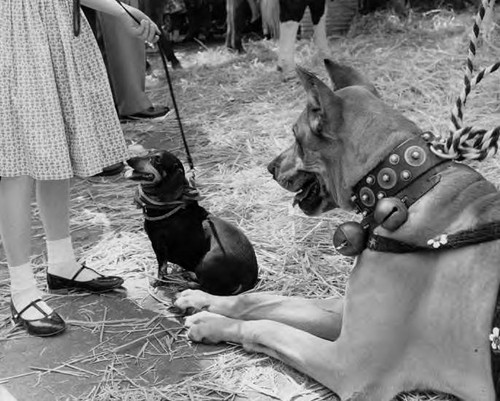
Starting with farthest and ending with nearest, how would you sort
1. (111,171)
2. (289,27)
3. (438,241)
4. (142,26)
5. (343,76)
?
(289,27) → (111,171) → (142,26) → (343,76) → (438,241)

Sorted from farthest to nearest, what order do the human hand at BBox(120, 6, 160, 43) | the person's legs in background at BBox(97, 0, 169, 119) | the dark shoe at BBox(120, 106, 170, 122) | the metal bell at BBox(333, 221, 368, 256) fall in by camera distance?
the dark shoe at BBox(120, 106, 170, 122) → the person's legs in background at BBox(97, 0, 169, 119) → the human hand at BBox(120, 6, 160, 43) → the metal bell at BBox(333, 221, 368, 256)

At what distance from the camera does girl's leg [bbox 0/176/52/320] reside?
2.66 metres

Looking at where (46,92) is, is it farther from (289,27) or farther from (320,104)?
(289,27)

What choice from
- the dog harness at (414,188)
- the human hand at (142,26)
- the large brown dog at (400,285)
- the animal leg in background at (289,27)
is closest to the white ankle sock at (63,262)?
the human hand at (142,26)

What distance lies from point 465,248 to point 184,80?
5705 mm

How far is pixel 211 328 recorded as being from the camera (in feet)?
8.53

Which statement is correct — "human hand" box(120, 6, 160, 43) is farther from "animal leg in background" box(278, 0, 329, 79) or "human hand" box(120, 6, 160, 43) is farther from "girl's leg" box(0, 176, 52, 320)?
"animal leg in background" box(278, 0, 329, 79)

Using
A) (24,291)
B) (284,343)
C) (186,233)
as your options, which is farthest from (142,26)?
(284,343)

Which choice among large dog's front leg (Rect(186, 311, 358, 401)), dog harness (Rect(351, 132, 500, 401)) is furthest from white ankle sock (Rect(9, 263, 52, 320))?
dog harness (Rect(351, 132, 500, 401))

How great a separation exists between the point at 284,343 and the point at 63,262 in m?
1.23

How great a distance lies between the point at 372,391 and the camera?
2.11 m

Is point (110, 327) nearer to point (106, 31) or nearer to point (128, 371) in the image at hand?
point (128, 371)

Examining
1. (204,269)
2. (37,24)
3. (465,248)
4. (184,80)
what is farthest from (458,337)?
(184,80)

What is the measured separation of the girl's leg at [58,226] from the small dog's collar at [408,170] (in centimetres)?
149
